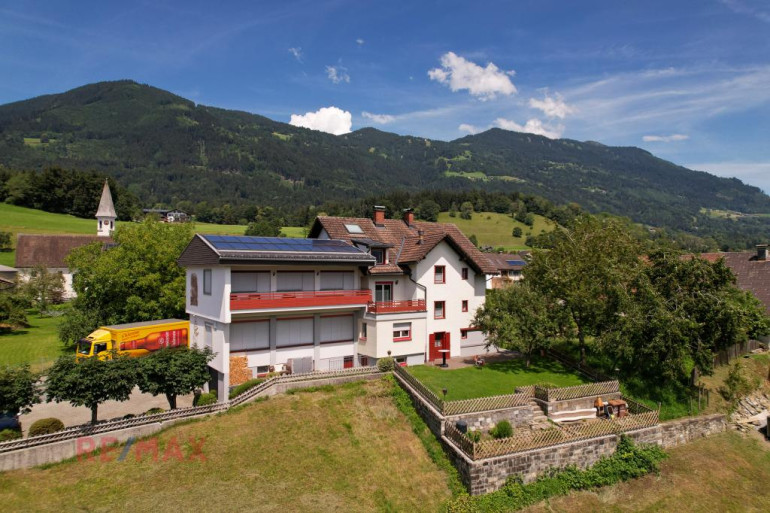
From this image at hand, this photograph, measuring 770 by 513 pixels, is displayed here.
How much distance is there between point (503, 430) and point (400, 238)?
18.8 metres

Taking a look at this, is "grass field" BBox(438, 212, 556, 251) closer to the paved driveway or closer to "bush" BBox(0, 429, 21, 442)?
the paved driveway

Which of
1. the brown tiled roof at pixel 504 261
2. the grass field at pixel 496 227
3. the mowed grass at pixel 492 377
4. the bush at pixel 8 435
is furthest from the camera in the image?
the grass field at pixel 496 227

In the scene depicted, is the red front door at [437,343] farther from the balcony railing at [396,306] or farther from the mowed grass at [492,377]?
the balcony railing at [396,306]

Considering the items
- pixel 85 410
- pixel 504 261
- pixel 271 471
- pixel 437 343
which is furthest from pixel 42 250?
pixel 504 261

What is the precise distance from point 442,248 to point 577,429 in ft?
54.1

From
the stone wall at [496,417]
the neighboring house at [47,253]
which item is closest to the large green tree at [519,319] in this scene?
the stone wall at [496,417]

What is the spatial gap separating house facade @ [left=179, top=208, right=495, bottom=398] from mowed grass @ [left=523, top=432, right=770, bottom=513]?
1361cm

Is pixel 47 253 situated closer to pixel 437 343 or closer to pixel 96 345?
pixel 96 345

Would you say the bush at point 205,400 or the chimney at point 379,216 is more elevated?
the chimney at point 379,216

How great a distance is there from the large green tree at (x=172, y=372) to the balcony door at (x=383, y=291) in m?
13.7

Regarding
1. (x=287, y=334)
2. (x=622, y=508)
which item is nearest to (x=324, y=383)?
(x=287, y=334)

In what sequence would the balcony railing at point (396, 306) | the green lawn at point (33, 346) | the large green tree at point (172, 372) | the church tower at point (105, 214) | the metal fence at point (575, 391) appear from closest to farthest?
the large green tree at point (172, 372) < the metal fence at point (575, 391) < the balcony railing at point (396, 306) < the green lawn at point (33, 346) < the church tower at point (105, 214)

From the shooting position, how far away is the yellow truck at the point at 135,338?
105 feet

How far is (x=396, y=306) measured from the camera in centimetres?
3247
